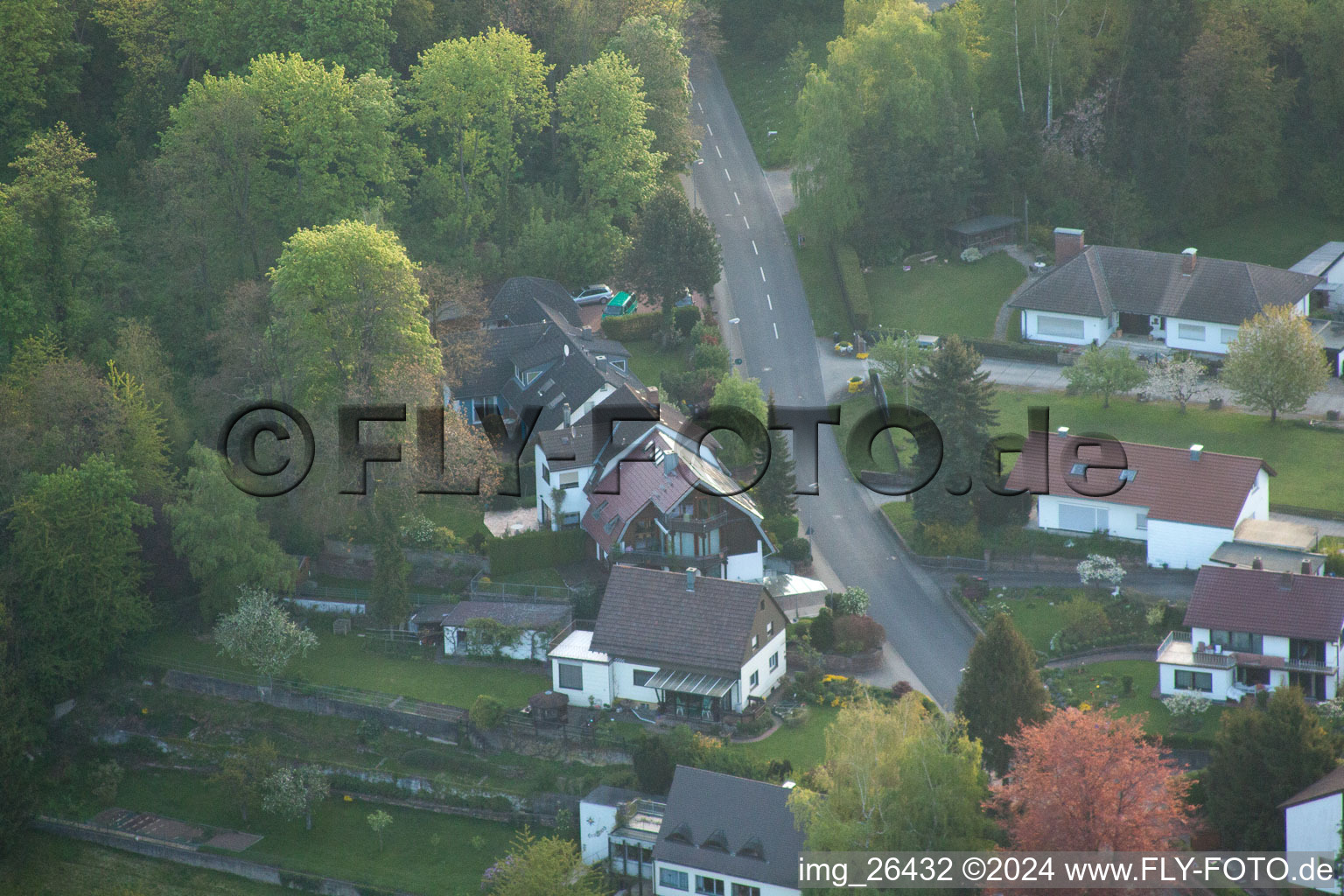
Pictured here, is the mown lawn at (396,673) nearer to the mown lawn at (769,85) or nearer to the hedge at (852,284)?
the hedge at (852,284)

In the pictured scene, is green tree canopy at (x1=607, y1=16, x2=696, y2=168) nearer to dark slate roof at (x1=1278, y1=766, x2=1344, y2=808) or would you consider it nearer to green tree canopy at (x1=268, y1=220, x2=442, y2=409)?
green tree canopy at (x1=268, y1=220, x2=442, y2=409)

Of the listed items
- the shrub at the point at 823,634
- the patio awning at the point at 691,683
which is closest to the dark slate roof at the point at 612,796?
the patio awning at the point at 691,683

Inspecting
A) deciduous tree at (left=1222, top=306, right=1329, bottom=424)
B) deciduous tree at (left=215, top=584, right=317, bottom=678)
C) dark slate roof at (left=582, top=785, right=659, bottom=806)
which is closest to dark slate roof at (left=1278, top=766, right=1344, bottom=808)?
dark slate roof at (left=582, top=785, right=659, bottom=806)

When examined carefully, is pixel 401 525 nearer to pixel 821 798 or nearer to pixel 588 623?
pixel 588 623

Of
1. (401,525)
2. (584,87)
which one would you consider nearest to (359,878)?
(401,525)

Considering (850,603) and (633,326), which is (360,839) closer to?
(850,603)

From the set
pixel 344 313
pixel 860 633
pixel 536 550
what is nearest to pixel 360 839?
pixel 536 550

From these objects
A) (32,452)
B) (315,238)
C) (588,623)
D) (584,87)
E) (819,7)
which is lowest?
(588,623)
